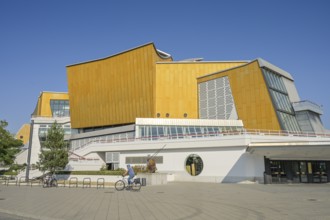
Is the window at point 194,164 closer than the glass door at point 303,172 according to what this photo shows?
No

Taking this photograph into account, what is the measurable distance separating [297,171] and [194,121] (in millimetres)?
16852

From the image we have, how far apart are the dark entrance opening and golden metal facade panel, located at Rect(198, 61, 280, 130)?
8642 millimetres

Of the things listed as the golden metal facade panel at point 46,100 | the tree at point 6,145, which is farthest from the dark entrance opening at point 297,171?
the golden metal facade panel at point 46,100

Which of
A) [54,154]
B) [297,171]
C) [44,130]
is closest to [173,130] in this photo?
[54,154]

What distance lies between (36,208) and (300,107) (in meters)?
43.0

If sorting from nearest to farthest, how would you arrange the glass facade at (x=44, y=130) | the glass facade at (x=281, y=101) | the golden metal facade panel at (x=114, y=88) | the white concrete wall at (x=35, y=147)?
the glass facade at (x=281, y=101), the golden metal facade panel at (x=114, y=88), the white concrete wall at (x=35, y=147), the glass facade at (x=44, y=130)

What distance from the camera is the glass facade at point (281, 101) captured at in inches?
1704

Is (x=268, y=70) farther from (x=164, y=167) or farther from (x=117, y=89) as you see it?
(x=117, y=89)

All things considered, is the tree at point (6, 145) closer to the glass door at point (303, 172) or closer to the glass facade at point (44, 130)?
the glass facade at point (44, 130)

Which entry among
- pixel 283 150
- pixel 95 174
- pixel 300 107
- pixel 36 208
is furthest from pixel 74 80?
pixel 36 208

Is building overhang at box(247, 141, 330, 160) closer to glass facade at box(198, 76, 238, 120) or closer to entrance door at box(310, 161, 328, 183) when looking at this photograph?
entrance door at box(310, 161, 328, 183)

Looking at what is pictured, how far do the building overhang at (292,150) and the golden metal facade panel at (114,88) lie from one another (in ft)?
84.2

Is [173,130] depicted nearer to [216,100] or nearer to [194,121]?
[194,121]

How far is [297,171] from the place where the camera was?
33188 mm
